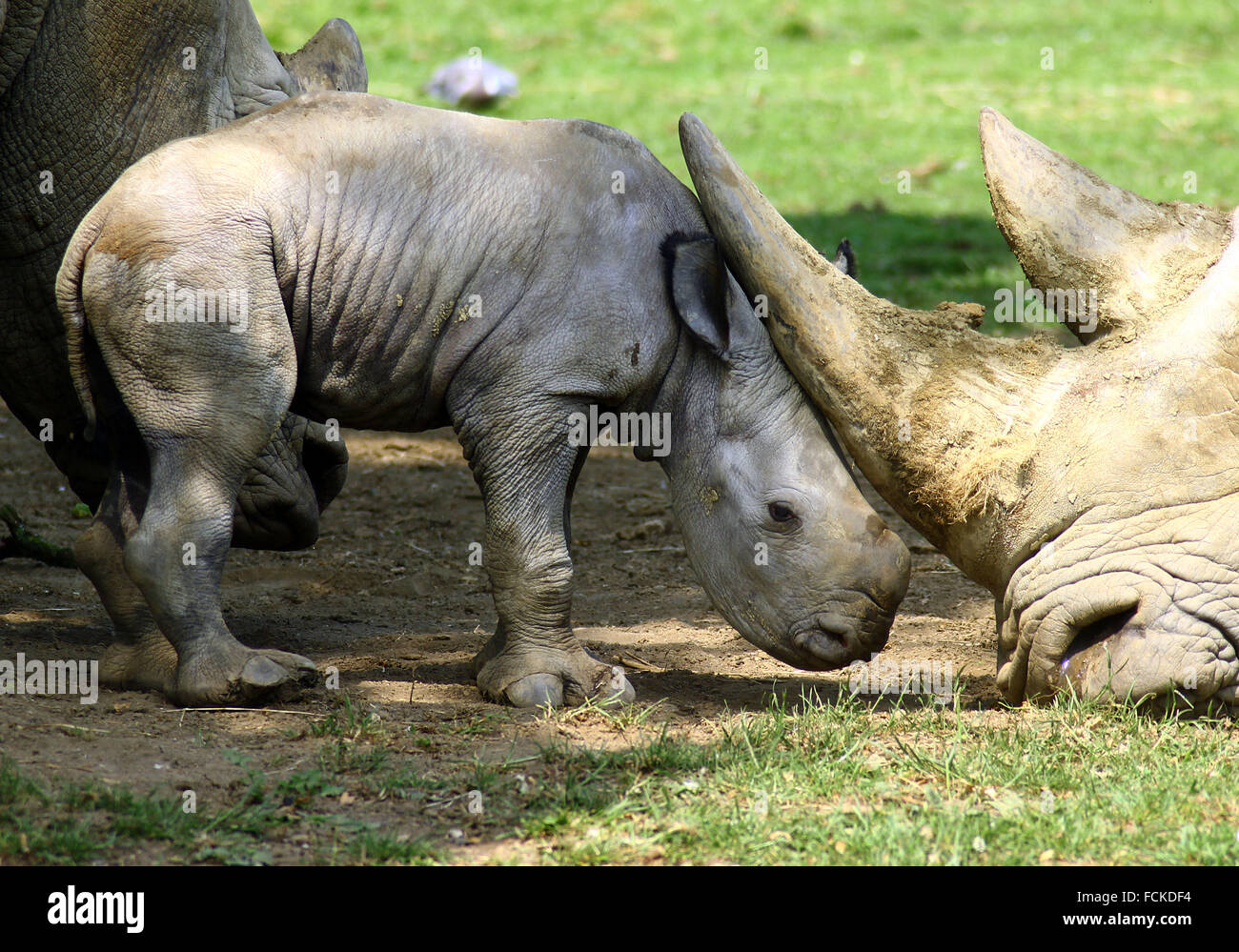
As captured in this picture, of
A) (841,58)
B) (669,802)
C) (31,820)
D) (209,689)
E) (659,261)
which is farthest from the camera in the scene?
(841,58)

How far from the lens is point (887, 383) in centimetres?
442

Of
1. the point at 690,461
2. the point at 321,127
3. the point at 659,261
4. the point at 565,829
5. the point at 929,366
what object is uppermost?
the point at 321,127

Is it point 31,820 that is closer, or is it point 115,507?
point 31,820

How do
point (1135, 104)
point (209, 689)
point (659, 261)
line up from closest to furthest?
point (209, 689) → point (659, 261) → point (1135, 104)

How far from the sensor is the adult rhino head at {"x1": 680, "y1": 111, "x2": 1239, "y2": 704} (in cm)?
421

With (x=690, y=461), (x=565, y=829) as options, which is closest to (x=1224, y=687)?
(x=690, y=461)

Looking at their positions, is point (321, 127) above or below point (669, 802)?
above

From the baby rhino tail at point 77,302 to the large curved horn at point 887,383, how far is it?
175cm

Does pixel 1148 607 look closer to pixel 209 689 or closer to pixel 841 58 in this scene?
pixel 209 689

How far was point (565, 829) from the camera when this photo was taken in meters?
3.41

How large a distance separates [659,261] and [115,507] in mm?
1830

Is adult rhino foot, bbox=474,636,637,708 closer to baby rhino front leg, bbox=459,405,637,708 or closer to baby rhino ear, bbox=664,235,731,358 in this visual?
baby rhino front leg, bbox=459,405,637,708

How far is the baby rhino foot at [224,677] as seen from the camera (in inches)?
161

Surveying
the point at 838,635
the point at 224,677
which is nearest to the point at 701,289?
the point at 838,635
